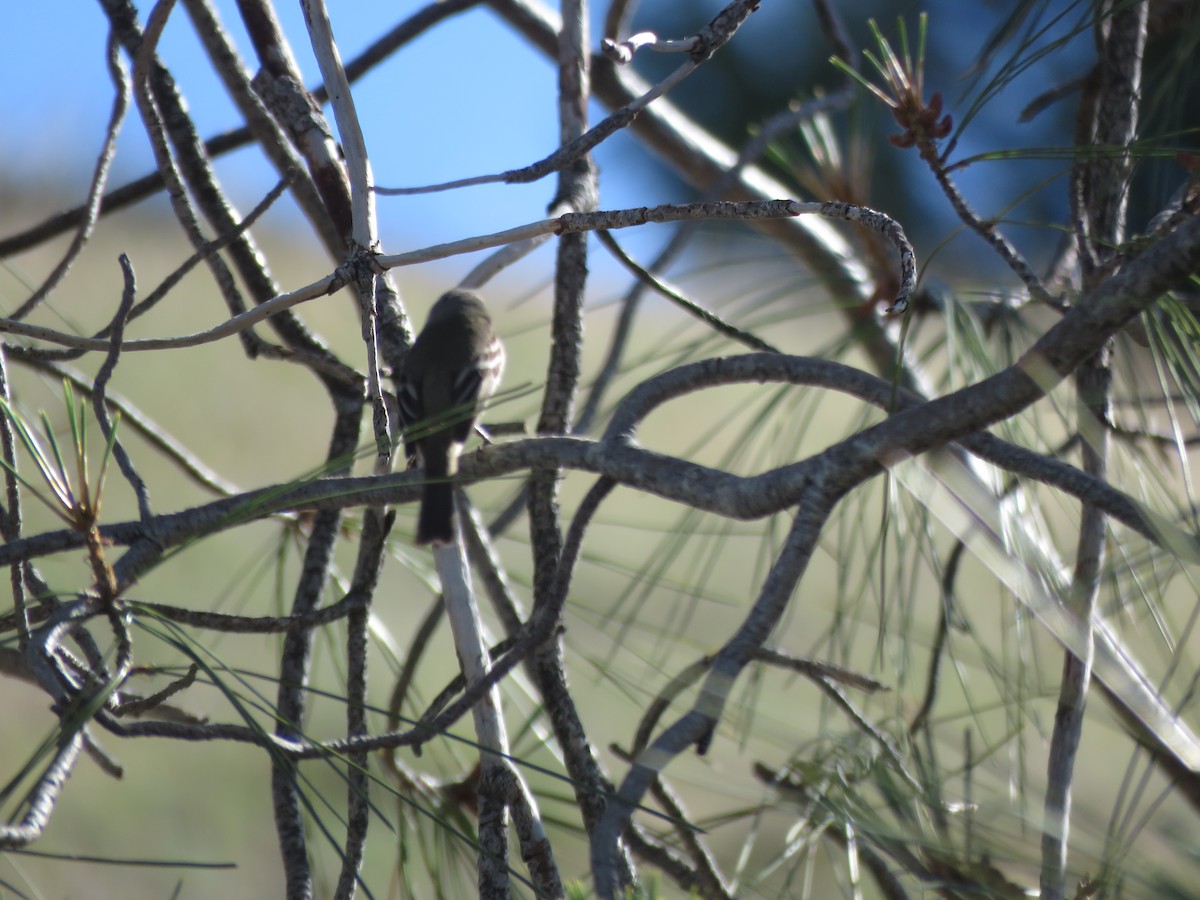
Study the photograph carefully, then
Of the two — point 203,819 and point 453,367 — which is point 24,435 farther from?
point 203,819

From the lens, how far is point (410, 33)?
1.76 meters

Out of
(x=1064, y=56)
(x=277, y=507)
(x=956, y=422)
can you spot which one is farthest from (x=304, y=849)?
(x=1064, y=56)

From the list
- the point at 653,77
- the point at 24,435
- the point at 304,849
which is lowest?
the point at 304,849

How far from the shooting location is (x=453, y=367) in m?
1.91

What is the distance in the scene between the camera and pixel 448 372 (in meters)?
1.89

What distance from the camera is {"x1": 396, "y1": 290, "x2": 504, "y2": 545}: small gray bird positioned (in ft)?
4.89

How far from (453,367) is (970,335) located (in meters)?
0.97

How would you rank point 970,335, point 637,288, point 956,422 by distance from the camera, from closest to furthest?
point 956,422
point 970,335
point 637,288

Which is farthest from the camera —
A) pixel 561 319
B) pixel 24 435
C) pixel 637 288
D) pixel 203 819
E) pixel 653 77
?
pixel 653 77

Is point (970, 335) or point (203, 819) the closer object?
point (970, 335)

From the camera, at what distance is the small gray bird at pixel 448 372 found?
1.49 m

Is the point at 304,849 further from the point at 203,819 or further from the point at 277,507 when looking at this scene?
the point at 203,819

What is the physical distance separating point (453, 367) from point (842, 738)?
1.20 m

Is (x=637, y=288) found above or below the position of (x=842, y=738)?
above
